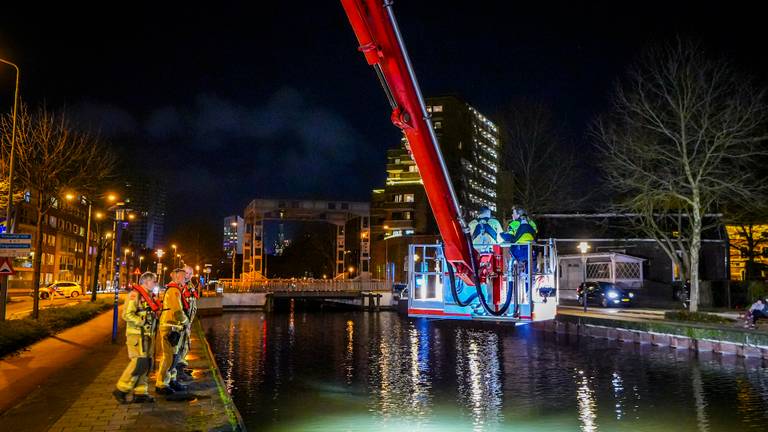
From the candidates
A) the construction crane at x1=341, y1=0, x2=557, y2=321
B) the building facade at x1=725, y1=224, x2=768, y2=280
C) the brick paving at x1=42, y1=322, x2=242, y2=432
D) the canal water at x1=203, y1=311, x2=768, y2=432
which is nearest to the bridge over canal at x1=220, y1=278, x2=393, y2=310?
the canal water at x1=203, y1=311, x2=768, y2=432

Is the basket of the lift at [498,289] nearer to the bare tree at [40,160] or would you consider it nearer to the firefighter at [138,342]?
the firefighter at [138,342]

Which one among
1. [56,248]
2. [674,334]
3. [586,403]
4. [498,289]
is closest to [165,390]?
[498,289]

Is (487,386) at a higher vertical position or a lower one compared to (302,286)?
lower

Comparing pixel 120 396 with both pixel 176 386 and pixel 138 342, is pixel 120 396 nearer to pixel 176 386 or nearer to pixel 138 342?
pixel 138 342

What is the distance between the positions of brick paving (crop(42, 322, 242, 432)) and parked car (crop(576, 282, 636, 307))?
3263 centimetres

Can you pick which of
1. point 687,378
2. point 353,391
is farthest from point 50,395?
point 687,378

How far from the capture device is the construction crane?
36.0ft

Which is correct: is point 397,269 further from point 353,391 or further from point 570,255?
point 353,391

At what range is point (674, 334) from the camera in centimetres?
2516

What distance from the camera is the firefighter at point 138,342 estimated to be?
36.6 ft

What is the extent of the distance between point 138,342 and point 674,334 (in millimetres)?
21277

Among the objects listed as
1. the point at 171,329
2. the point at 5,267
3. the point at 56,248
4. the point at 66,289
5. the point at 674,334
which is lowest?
the point at 674,334

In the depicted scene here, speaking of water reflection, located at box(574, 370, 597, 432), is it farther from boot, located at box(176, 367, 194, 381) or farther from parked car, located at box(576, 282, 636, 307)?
parked car, located at box(576, 282, 636, 307)

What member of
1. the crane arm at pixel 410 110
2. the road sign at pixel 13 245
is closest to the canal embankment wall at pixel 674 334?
the crane arm at pixel 410 110
